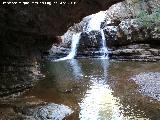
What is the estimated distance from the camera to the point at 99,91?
13.3 metres

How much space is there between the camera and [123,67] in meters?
19.0

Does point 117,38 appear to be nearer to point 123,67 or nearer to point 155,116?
point 123,67

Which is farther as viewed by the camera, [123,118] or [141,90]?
[141,90]

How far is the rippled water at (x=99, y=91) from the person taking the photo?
10281 mm

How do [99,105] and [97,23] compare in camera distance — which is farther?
[97,23]

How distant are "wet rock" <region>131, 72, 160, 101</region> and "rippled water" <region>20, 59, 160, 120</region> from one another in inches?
10.7

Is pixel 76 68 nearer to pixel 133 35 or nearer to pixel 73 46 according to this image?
pixel 133 35

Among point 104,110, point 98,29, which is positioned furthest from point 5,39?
point 98,29

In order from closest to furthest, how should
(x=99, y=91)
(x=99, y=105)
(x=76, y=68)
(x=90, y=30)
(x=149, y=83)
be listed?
(x=99, y=105), (x=99, y=91), (x=149, y=83), (x=76, y=68), (x=90, y=30)

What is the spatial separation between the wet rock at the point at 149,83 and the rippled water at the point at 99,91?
27 centimetres

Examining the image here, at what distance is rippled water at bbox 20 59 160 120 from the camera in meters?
10.3

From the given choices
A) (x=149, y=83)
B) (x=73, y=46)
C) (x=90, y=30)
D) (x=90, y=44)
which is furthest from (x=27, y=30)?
(x=90, y=30)

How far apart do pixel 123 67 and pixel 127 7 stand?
10352mm

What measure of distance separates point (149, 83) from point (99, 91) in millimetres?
2653
